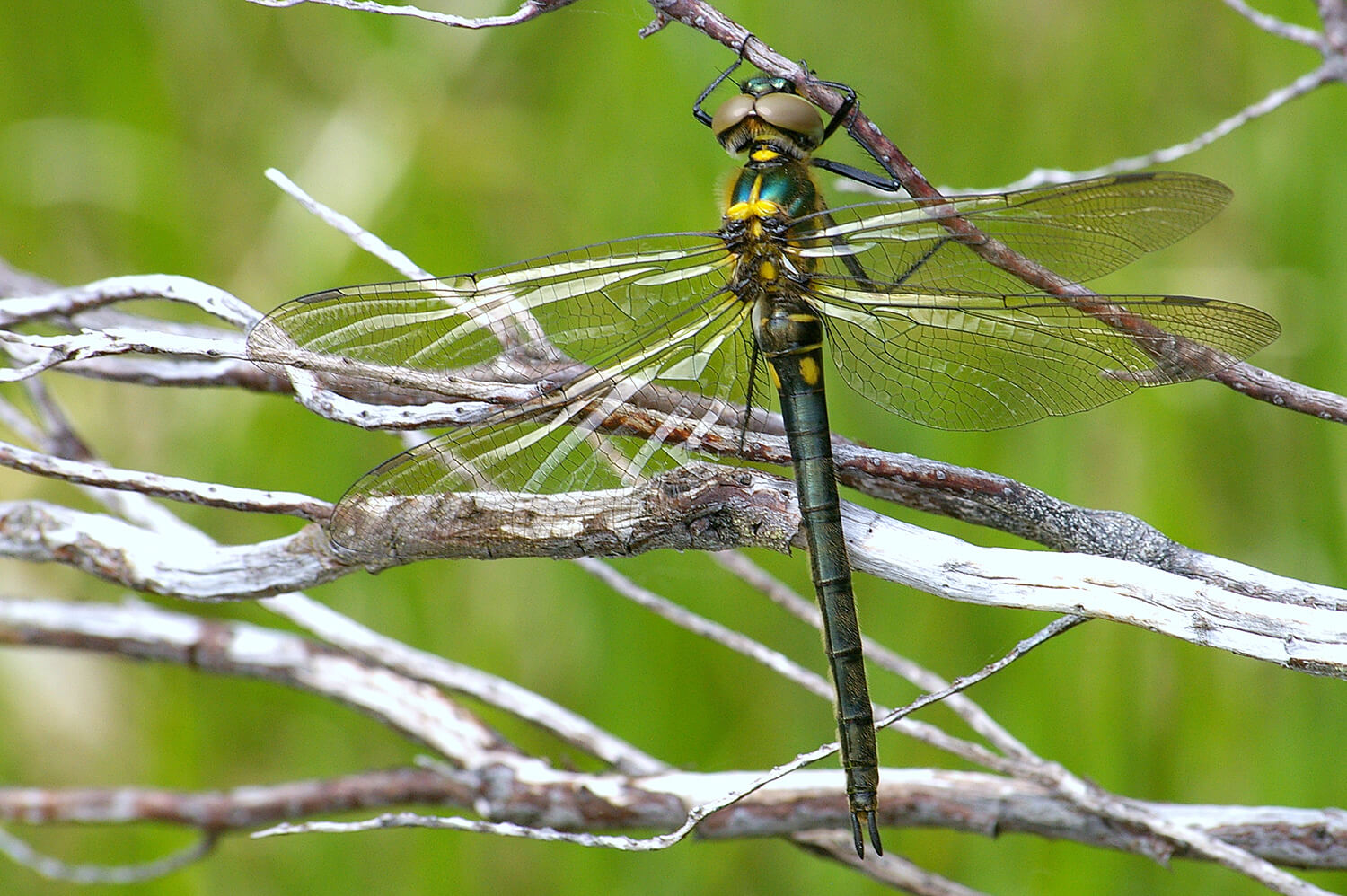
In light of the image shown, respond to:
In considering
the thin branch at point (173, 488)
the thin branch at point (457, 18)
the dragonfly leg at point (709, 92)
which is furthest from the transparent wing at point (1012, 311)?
the thin branch at point (173, 488)

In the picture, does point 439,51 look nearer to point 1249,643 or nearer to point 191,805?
point 191,805

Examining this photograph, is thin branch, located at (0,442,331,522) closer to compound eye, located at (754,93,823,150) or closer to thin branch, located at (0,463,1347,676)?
thin branch, located at (0,463,1347,676)

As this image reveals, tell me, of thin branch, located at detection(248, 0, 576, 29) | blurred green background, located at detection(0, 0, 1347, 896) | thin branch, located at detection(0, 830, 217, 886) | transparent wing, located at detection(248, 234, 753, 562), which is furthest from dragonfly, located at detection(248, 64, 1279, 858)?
thin branch, located at detection(0, 830, 217, 886)

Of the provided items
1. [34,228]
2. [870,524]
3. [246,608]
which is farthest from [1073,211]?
[34,228]

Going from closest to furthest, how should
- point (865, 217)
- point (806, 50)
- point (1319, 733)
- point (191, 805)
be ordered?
1. point (865, 217)
2. point (191, 805)
3. point (1319, 733)
4. point (806, 50)

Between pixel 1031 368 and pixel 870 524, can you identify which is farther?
pixel 1031 368
